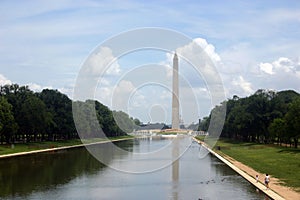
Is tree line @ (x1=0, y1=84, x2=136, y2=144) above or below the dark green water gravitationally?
above

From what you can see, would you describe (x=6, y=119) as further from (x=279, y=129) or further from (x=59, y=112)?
(x=279, y=129)

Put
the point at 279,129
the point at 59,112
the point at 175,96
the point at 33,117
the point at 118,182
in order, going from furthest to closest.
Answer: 1. the point at 175,96
2. the point at 59,112
3. the point at 33,117
4. the point at 279,129
5. the point at 118,182

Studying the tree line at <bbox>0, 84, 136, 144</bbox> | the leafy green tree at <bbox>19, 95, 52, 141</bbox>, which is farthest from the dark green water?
the leafy green tree at <bbox>19, 95, 52, 141</bbox>

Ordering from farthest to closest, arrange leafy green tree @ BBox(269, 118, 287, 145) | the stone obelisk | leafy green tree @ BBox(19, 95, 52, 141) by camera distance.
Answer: the stone obelisk < leafy green tree @ BBox(19, 95, 52, 141) < leafy green tree @ BBox(269, 118, 287, 145)

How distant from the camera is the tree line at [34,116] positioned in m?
68.6

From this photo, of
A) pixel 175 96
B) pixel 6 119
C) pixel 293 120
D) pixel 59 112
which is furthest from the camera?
pixel 175 96

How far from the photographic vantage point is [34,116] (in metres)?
77.9

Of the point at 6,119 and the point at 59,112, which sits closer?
the point at 6,119

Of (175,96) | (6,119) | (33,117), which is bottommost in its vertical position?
(6,119)

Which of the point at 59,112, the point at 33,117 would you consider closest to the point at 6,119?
the point at 33,117

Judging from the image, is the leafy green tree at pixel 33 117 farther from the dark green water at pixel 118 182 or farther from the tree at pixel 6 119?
the dark green water at pixel 118 182

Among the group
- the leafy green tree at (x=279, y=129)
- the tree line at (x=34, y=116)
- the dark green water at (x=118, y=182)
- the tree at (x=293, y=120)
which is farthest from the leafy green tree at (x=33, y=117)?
the tree at (x=293, y=120)

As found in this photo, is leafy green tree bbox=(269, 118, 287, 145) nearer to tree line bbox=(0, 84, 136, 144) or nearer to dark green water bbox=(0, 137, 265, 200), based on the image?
dark green water bbox=(0, 137, 265, 200)

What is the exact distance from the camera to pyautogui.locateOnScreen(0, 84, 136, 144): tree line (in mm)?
68625
